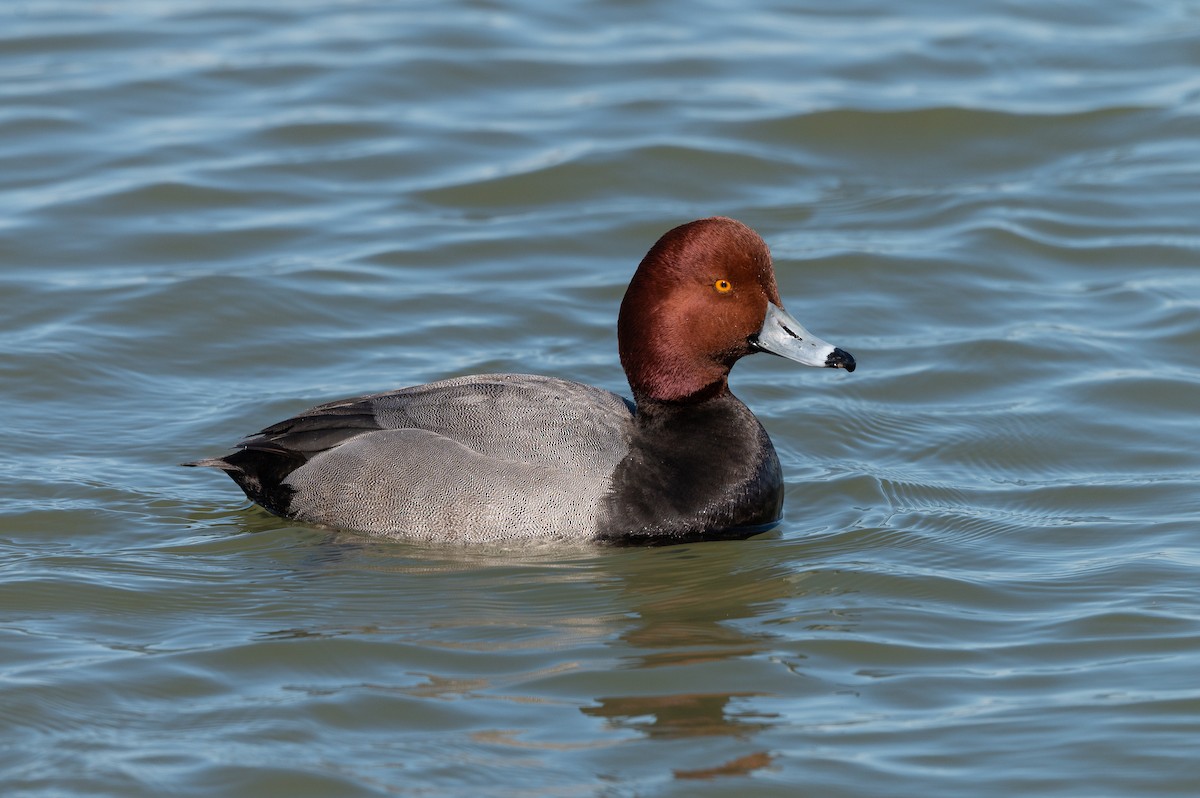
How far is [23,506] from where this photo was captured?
7633mm

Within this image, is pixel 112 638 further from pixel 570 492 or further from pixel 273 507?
pixel 570 492

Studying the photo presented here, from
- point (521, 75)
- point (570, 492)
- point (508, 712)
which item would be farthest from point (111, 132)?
point (508, 712)

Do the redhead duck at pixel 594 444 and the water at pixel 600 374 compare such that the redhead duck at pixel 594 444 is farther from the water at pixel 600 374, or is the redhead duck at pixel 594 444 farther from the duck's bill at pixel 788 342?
the water at pixel 600 374

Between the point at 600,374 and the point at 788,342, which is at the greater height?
the point at 788,342

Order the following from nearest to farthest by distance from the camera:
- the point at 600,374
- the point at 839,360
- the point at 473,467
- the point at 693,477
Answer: the point at 473,467, the point at 693,477, the point at 839,360, the point at 600,374

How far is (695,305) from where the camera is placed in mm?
7344

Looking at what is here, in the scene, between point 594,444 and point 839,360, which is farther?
point 839,360

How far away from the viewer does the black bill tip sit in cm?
736

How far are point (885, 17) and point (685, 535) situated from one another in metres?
9.11

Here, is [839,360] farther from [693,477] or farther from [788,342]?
[693,477]

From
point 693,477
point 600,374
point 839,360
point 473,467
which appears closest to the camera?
point 473,467

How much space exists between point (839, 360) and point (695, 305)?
671mm

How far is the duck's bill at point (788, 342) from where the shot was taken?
746 cm

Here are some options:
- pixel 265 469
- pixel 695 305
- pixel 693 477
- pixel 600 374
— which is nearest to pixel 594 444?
pixel 693 477
